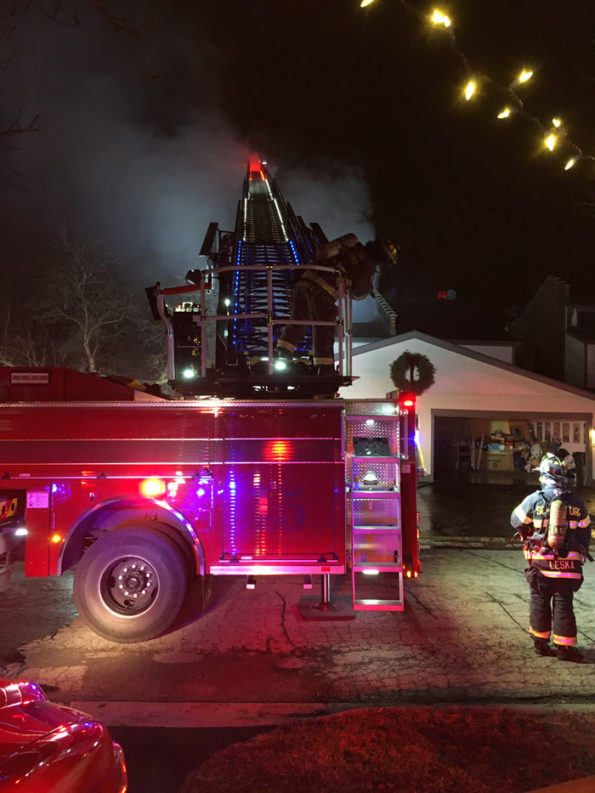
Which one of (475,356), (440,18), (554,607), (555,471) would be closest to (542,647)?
(554,607)

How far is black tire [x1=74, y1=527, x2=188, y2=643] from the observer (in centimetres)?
482

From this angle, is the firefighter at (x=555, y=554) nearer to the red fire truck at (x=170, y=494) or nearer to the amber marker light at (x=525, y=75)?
the red fire truck at (x=170, y=494)

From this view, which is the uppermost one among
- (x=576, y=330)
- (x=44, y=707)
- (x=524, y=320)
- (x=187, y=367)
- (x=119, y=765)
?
(x=524, y=320)

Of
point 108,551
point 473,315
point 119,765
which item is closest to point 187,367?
point 108,551

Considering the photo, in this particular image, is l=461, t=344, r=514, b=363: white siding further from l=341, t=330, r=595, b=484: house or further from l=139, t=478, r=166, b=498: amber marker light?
l=139, t=478, r=166, b=498: amber marker light

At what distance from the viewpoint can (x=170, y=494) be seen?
4.86m

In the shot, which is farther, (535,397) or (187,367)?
(535,397)

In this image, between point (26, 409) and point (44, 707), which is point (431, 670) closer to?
point (44, 707)

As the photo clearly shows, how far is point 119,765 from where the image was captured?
7.07 ft

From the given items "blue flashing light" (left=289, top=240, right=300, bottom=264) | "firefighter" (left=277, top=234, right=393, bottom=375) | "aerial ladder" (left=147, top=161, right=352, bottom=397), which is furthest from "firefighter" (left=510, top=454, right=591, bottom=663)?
"blue flashing light" (left=289, top=240, right=300, bottom=264)

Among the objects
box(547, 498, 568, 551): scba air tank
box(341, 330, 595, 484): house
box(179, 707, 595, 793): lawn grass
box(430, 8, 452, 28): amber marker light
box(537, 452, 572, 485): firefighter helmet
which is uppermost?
box(430, 8, 452, 28): amber marker light

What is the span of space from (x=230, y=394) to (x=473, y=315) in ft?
80.2

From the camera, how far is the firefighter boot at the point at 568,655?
4.49 metres

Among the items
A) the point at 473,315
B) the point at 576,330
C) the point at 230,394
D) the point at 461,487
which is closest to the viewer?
the point at 230,394
